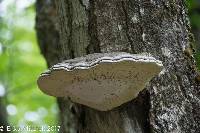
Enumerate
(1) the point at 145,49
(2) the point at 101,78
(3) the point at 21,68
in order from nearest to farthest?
(2) the point at 101,78, (1) the point at 145,49, (3) the point at 21,68

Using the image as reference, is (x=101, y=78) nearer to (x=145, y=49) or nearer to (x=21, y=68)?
(x=145, y=49)

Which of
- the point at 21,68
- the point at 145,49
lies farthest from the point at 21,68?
the point at 145,49

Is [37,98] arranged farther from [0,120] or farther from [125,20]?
[125,20]

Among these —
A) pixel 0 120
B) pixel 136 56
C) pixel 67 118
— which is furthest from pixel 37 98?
pixel 136 56

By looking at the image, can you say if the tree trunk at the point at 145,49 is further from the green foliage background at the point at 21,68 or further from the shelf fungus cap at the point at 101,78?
the green foliage background at the point at 21,68

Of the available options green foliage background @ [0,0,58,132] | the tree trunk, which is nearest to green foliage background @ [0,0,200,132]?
green foliage background @ [0,0,58,132]

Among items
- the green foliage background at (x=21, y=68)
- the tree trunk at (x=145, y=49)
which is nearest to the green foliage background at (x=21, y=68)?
the green foliage background at (x=21, y=68)
